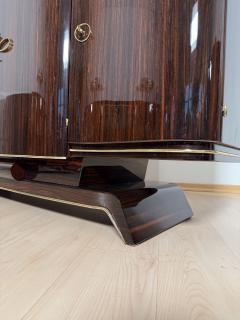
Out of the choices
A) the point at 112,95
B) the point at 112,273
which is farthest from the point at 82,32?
the point at 112,273

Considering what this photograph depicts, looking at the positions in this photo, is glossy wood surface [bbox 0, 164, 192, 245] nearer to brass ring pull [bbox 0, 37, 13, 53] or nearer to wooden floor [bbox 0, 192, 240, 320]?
wooden floor [bbox 0, 192, 240, 320]

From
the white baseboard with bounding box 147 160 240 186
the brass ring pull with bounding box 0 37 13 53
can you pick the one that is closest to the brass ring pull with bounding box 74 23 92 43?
the brass ring pull with bounding box 0 37 13 53

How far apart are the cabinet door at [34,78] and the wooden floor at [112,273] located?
199mm

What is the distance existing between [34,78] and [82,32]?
0.17m

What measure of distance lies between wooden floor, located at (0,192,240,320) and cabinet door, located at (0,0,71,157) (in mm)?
199

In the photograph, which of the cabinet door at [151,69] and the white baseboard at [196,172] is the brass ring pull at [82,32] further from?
the white baseboard at [196,172]

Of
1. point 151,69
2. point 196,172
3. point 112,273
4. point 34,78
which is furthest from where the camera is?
point 196,172

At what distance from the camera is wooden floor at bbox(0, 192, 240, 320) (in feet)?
1.00

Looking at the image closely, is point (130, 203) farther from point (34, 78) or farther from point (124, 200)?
point (34, 78)

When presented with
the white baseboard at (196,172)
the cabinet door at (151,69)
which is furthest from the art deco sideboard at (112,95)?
the white baseboard at (196,172)

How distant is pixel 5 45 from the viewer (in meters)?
0.76

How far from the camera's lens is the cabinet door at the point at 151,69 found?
0.49 metres

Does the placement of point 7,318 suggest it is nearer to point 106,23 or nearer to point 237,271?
point 237,271

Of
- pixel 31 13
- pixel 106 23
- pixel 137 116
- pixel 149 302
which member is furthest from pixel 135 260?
pixel 31 13
